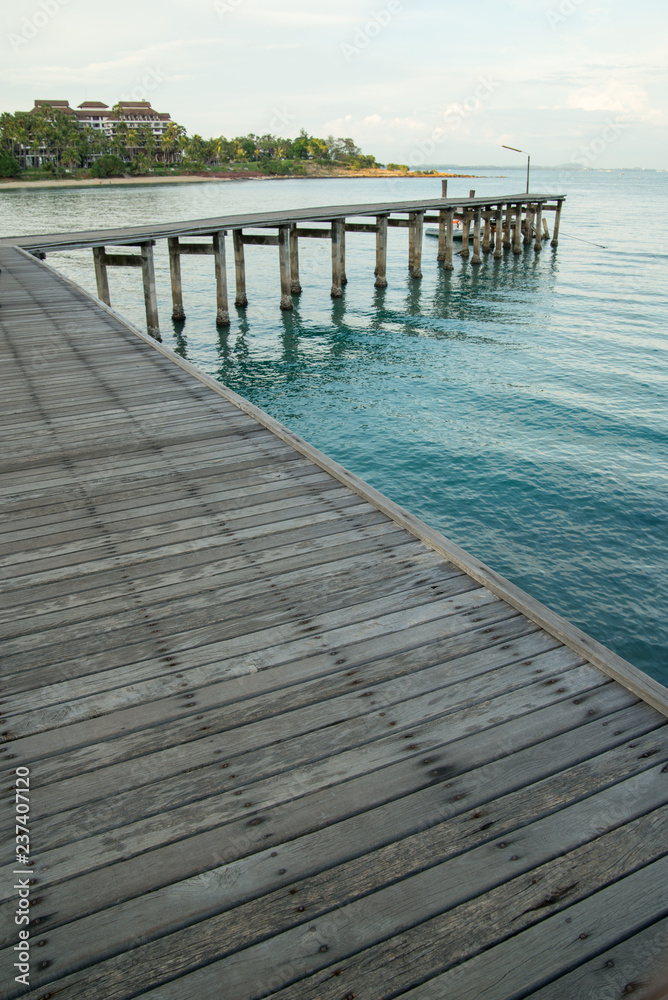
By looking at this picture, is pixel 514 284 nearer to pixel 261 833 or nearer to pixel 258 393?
pixel 258 393

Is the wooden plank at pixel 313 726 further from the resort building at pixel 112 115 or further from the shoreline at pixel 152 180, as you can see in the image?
the resort building at pixel 112 115

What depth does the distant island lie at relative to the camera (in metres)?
103

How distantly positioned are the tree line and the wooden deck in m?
106

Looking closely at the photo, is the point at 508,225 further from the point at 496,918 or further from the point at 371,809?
the point at 496,918

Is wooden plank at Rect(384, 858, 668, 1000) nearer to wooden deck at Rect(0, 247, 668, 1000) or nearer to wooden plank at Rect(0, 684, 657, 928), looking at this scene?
wooden deck at Rect(0, 247, 668, 1000)

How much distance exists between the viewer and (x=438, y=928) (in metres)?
2.02

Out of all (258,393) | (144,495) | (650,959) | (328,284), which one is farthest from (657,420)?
(328,284)

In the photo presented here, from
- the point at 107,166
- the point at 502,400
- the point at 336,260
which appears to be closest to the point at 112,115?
the point at 107,166

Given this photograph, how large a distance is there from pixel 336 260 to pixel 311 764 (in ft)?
68.0

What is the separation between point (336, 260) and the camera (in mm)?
21562

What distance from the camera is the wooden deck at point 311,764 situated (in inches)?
77.1

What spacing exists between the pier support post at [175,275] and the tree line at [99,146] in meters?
89.7

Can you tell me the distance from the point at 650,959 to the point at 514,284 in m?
26.6

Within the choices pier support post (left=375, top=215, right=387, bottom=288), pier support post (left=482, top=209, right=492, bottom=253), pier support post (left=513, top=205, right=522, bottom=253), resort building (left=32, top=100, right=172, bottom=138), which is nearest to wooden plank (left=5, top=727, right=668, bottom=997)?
pier support post (left=375, top=215, right=387, bottom=288)
